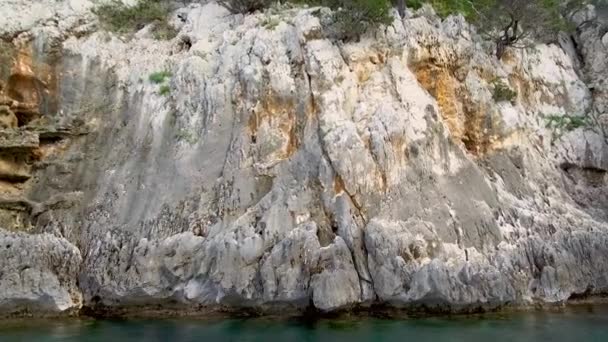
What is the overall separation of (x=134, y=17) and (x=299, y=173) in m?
10.2

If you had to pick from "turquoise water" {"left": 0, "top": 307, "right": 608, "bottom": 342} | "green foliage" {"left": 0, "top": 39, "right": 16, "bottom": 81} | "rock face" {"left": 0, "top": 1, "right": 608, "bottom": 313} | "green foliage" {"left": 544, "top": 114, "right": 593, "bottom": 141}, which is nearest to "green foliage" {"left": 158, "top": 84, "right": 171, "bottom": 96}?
"rock face" {"left": 0, "top": 1, "right": 608, "bottom": 313}

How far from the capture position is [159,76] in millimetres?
20219

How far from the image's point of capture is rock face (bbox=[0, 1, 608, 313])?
1575 cm

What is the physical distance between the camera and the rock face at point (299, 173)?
15750 mm

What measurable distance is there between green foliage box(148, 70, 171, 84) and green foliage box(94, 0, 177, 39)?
7.87 feet

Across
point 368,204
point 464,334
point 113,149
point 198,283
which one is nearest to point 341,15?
point 368,204

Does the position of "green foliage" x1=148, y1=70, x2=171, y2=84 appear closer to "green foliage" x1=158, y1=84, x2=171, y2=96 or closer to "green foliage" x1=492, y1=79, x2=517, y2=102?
"green foliage" x1=158, y1=84, x2=171, y2=96

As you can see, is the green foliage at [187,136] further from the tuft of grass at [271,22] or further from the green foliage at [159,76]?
the tuft of grass at [271,22]

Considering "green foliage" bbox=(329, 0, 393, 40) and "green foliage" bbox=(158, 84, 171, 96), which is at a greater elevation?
"green foliage" bbox=(329, 0, 393, 40)

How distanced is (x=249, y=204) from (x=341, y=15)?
710 centimetres

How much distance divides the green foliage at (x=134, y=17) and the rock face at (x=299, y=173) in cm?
63

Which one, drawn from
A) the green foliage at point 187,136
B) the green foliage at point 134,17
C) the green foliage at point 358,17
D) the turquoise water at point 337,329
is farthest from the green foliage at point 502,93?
the green foliage at point 134,17

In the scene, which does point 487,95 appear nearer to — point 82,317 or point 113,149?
point 113,149

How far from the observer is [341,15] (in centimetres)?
1980
